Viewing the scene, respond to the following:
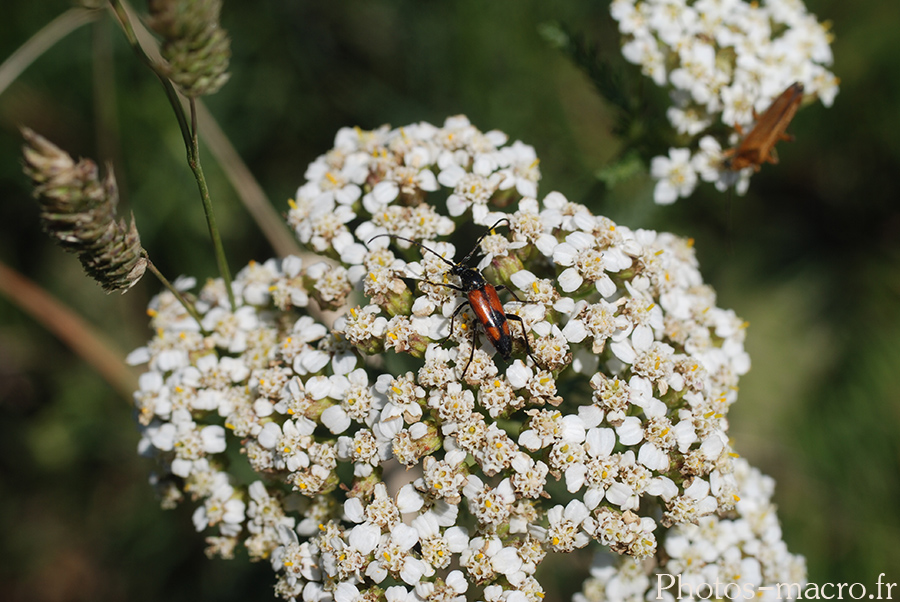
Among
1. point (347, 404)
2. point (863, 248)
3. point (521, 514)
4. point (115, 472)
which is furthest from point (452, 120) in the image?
point (863, 248)

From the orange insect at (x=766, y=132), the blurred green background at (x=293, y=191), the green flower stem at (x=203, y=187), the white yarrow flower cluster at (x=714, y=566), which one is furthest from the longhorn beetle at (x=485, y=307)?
the blurred green background at (x=293, y=191)

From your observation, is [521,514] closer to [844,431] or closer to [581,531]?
[581,531]

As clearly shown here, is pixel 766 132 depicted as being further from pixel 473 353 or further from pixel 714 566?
pixel 714 566

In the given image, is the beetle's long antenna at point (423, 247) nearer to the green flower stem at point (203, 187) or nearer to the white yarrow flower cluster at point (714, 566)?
the green flower stem at point (203, 187)

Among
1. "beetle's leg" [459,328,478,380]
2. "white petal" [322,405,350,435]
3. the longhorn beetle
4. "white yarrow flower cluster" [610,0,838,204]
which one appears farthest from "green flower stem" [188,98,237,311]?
"white yarrow flower cluster" [610,0,838,204]

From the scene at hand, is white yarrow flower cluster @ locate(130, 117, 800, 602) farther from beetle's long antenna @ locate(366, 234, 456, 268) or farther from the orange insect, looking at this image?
the orange insect
